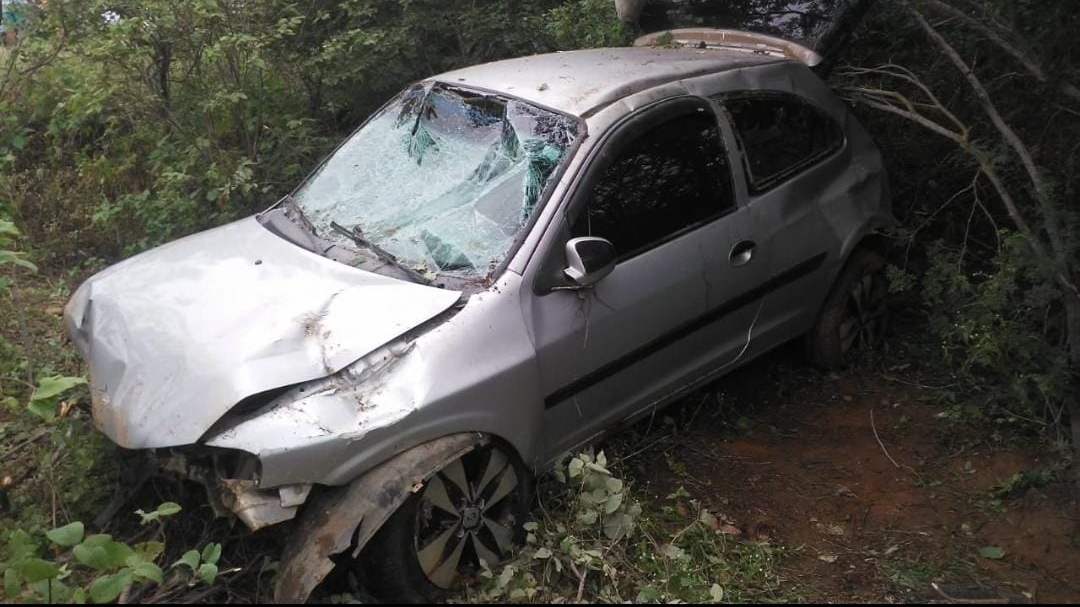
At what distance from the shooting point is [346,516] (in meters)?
2.72

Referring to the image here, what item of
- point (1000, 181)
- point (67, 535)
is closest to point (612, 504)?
point (67, 535)

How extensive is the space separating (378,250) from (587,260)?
84 cm

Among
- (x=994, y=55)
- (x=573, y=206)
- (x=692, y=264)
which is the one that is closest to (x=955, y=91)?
(x=994, y=55)

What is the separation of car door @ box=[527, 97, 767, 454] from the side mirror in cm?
7

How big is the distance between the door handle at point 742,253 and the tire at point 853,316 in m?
0.88

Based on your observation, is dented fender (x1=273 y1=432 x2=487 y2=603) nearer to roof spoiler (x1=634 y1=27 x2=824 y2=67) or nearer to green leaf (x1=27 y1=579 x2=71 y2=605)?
green leaf (x1=27 y1=579 x2=71 y2=605)

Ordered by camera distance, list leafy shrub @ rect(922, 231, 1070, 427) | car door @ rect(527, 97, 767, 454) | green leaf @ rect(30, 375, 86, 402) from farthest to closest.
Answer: leafy shrub @ rect(922, 231, 1070, 427) < car door @ rect(527, 97, 767, 454) < green leaf @ rect(30, 375, 86, 402)

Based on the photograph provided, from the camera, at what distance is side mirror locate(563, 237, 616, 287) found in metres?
3.17

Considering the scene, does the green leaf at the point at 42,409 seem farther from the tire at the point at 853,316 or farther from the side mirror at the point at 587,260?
the tire at the point at 853,316

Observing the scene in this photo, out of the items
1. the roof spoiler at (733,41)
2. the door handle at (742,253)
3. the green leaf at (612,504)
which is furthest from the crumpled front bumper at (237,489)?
the roof spoiler at (733,41)

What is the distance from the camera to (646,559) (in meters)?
3.24

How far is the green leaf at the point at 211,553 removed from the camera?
2.71 meters

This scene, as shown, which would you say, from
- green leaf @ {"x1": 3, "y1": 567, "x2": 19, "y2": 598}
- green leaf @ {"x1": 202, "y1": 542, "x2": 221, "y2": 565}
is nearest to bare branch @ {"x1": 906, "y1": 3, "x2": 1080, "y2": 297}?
green leaf @ {"x1": 202, "y1": 542, "x2": 221, "y2": 565}

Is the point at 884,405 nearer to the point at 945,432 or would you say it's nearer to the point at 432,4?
the point at 945,432
